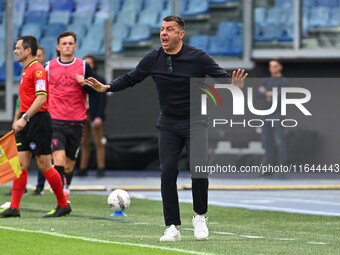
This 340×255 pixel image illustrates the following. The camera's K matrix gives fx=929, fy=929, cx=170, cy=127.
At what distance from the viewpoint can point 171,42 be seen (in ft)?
27.7

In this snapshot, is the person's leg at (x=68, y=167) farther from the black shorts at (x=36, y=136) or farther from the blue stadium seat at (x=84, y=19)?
the blue stadium seat at (x=84, y=19)

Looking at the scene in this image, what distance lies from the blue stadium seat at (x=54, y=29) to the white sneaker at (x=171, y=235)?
13.6 metres

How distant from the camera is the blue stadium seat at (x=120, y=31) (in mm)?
21109

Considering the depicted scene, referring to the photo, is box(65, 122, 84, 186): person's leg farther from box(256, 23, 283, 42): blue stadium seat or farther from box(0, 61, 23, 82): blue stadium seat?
box(0, 61, 23, 82): blue stadium seat

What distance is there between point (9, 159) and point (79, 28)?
36.8 feet

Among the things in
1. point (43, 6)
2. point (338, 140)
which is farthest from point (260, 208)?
point (43, 6)

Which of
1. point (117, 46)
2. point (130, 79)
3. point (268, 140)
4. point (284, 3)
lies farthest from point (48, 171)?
point (284, 3)

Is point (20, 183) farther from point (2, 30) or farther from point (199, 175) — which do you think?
point (2, 30)

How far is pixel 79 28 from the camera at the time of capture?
2138 centimetres

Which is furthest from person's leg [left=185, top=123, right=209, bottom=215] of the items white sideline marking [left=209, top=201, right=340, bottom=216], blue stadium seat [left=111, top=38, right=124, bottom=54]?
blue stadium seat [left=111, top=38, right=124, bottom=54]

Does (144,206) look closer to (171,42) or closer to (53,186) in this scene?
(53,186)

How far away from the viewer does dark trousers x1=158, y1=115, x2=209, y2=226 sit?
27.9 ft

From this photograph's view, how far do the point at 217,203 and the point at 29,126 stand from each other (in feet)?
11.6

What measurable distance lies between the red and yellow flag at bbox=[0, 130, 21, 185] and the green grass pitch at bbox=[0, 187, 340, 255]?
494 millimetres
